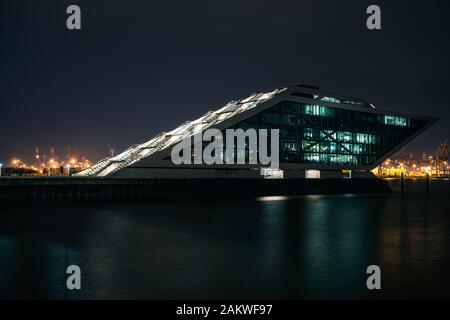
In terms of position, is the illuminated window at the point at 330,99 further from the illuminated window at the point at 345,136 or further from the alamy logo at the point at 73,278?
the alamy logo at the point at 73,278

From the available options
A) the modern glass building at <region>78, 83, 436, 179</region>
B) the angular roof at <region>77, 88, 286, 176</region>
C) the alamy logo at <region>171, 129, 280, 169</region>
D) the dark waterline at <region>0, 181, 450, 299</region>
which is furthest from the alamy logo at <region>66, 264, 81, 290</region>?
the angular roof at <region>77, 88, 286, 176</region>

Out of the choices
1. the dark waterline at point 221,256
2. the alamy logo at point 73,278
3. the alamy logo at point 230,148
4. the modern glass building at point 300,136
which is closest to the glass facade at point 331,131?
the modern glass building at point 300,136

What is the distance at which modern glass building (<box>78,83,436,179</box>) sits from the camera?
217 feet

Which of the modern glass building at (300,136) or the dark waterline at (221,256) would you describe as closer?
the dark waterline at (221,256)

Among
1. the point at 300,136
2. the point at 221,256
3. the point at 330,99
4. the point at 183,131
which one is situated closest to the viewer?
the point at 221,256

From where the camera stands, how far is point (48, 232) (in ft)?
93.1

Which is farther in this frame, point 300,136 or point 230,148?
point 300,136

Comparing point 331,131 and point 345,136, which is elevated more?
point 331,131

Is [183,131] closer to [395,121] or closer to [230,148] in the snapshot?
[230,148]

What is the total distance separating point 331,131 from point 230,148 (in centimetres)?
2357

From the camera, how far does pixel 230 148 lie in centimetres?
6975

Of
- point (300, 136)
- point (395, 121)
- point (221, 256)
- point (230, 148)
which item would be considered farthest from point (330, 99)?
point (221, 256)

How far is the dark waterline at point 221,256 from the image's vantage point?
14.8 m

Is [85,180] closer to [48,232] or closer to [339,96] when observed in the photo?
[48,232]
